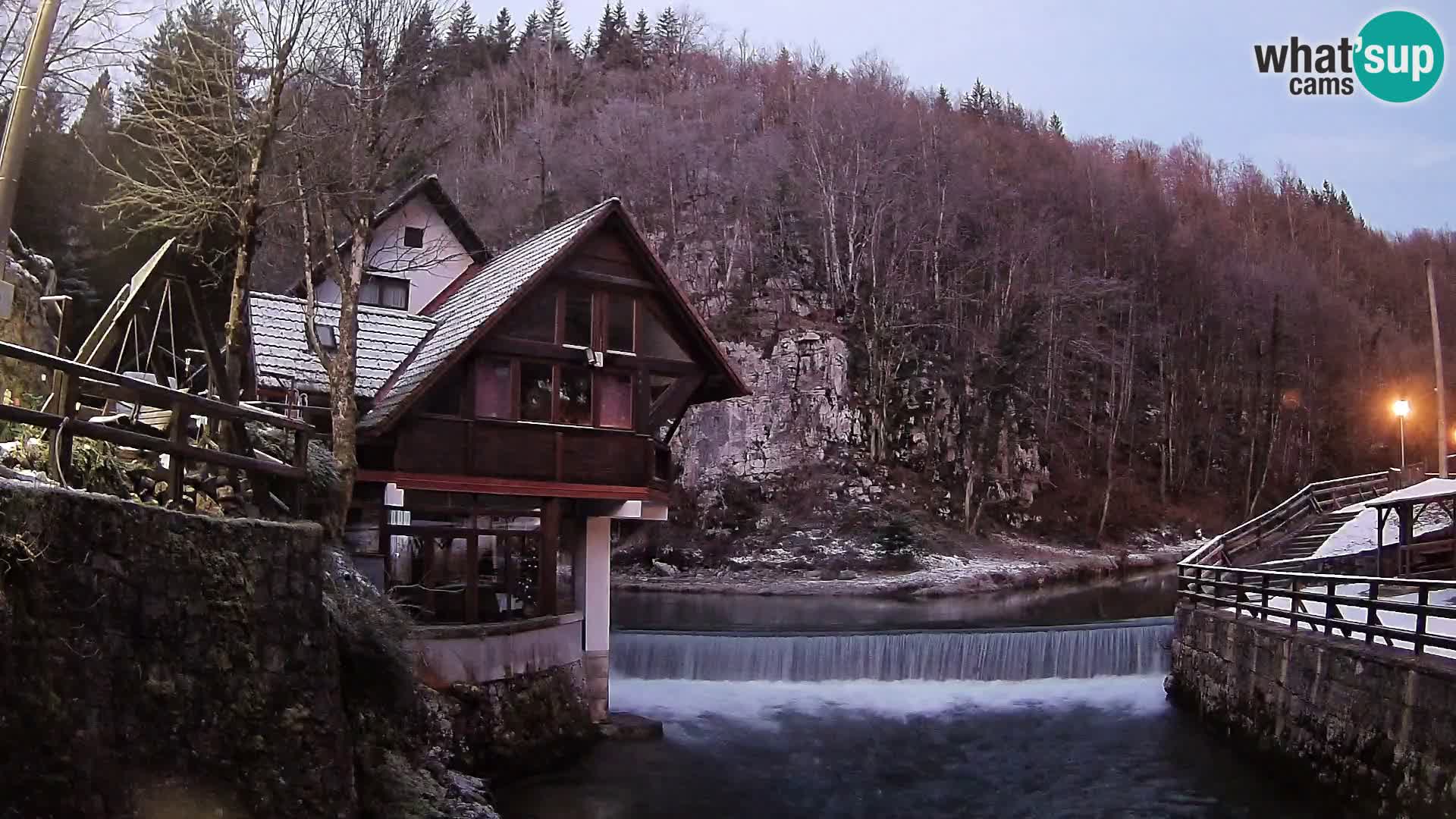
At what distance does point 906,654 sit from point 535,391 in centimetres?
1068

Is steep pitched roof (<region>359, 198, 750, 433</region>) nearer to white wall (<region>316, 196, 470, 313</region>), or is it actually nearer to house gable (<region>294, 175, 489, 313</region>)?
house gable (<region>294, 175, 489, 313</region>)

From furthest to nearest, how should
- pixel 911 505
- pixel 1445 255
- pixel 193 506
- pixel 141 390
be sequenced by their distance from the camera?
1. pixel 1445 255
2. pixel 911 505
3. pixel 193 506
4. pixel 141 390

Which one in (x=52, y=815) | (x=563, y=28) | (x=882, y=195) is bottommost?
(x=52, y=815)

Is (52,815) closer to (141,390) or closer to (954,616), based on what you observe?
(141,390)

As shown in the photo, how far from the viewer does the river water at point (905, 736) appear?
16.2m

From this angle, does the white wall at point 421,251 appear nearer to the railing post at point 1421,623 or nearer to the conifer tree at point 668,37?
the railing post at point 1421,623

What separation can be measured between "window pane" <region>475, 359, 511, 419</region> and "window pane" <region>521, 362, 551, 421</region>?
272 mm

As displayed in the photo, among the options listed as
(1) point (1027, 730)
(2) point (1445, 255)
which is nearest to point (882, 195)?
(1) point (1027, 730)

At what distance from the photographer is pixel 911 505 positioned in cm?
4888

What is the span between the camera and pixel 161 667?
794 centimetres

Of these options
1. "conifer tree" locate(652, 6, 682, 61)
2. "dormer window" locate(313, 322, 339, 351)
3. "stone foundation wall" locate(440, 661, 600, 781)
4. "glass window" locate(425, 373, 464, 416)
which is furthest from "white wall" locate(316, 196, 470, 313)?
"conifer tree" locate(652, 6, 682, 61)

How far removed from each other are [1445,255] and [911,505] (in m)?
67.5

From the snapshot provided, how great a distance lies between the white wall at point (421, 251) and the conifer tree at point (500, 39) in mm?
60942

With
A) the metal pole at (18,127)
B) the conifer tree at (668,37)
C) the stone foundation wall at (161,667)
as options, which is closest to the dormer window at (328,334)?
the metal pole at (18,127)
